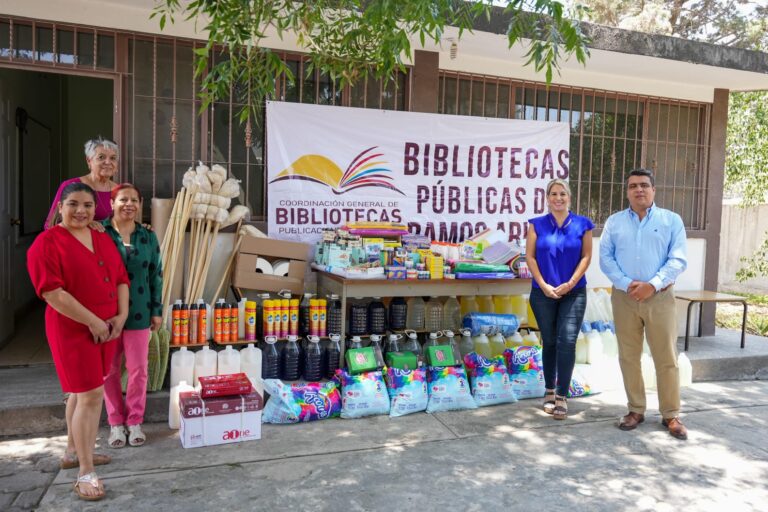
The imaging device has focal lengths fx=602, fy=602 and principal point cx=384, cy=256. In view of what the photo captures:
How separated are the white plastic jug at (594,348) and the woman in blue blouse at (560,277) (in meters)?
0.90

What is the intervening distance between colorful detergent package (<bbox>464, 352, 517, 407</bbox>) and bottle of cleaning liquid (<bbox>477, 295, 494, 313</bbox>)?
34.4 inches

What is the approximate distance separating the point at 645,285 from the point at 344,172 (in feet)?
9.24

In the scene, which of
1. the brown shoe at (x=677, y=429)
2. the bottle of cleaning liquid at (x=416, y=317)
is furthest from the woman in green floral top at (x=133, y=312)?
the brown shoe at (x=677, y=429)

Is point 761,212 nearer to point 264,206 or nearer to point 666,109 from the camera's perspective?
point 666,109

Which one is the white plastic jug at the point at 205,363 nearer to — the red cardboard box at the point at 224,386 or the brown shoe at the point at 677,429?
the red cardboard box at the point at 224,386

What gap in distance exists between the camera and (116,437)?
388 cm

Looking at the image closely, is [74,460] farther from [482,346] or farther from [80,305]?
[482,346]

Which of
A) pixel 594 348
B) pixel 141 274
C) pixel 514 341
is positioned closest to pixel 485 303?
pixel 514 341

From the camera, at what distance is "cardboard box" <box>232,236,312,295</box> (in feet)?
16.7

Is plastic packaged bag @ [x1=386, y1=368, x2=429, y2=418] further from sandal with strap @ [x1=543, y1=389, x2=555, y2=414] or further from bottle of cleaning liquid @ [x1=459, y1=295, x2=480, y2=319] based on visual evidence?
bottle of cleaning liquid @ [x1=459, y1=295, x2=480, y2=319]

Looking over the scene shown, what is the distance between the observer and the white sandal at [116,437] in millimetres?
3867

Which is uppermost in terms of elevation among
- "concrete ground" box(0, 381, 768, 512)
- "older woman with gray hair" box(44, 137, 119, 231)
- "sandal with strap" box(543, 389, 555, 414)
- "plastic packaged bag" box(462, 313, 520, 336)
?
"older woman with gray hair" box(44, 137, 119, 231)

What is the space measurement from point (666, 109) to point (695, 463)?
4756 mm

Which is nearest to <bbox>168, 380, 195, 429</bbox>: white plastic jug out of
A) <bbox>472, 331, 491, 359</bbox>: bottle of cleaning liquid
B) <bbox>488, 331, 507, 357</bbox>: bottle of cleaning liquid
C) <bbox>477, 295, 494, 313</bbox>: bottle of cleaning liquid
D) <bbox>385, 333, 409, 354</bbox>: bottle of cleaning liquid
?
<bbox>385, 333, 409, 354</bbox>: bottle of cleaning liquid
